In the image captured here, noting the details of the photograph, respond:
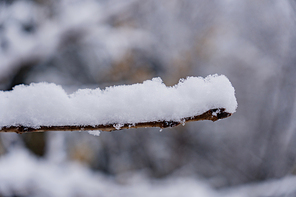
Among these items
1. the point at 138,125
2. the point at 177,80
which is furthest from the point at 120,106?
the point at 177,80

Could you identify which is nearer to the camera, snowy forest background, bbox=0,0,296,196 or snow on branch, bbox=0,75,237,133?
snow on branch, bbox=0,75,237,133

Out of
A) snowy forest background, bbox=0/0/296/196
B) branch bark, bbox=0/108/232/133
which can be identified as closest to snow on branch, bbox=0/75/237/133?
branch bark, bbox=0/108/232/133

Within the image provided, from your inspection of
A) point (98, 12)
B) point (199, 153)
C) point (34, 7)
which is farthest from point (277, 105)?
point (34, 7)

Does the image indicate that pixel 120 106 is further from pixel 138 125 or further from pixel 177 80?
pixel 177 80

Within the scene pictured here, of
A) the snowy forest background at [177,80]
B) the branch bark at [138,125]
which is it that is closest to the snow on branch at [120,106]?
the branch bark at [138,125]

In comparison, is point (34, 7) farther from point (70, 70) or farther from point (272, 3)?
point (272, 3)

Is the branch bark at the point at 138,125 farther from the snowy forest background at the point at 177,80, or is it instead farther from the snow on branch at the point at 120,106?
the snowy forest background at the point at 177,80

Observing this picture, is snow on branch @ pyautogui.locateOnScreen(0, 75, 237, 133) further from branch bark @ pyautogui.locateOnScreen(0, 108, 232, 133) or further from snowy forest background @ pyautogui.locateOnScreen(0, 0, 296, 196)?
snowy forest background @ pyautogui.locateOnScreen(0, 0, 296, 196)

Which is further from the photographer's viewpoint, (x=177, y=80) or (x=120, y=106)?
(x=177, y=80)
